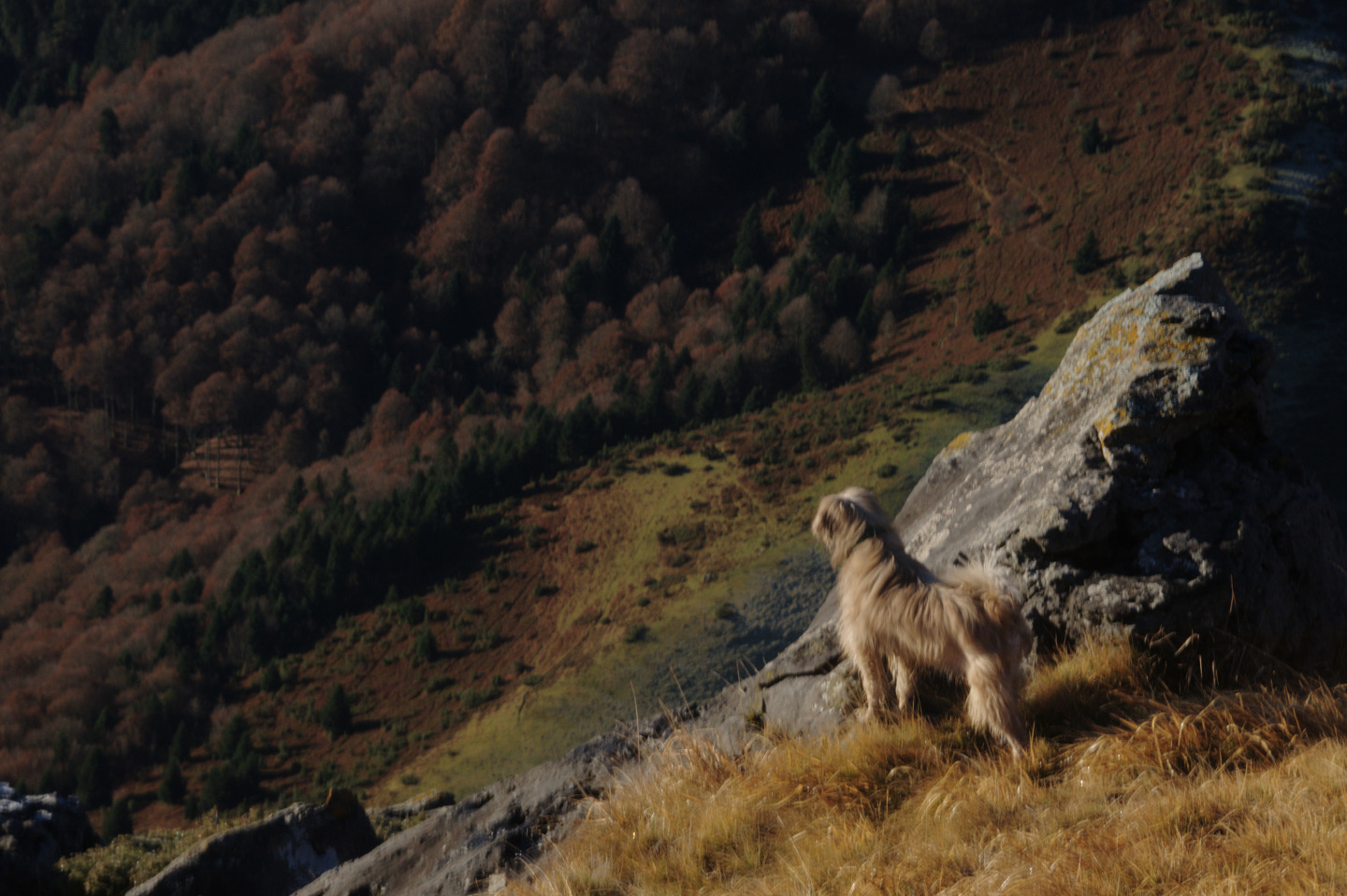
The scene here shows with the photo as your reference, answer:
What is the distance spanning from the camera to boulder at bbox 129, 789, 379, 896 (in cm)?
621

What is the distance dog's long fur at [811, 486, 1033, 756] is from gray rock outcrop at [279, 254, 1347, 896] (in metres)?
0.51

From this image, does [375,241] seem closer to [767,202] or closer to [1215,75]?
[767,202]

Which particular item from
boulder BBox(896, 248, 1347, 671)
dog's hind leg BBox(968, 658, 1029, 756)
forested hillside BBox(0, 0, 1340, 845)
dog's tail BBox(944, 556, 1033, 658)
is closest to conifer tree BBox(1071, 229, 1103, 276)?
forested hillside BBox(0, 0, 1340, 845)

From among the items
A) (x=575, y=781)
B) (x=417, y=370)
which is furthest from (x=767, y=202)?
(x=575, y=781)

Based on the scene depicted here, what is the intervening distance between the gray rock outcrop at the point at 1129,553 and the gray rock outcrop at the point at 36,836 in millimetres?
2939

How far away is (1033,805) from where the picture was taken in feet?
14.0

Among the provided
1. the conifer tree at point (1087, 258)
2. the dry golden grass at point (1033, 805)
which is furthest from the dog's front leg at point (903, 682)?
the conifer tree at point (1087, 258)

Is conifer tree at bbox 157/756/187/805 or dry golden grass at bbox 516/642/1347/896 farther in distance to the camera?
conifer tree at bbox 157/756/187/805

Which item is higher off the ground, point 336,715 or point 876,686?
point 876,686

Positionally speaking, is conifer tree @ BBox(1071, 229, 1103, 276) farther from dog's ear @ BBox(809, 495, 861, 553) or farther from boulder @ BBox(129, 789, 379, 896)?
boulder @ BBox(129, 789, 379, 896)

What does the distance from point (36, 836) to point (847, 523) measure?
6748 millimetres

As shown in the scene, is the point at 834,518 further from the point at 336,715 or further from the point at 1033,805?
the point at 336,715

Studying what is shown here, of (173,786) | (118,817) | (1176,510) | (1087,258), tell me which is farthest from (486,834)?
(1087,258)

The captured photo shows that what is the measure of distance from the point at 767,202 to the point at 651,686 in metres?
61.6
